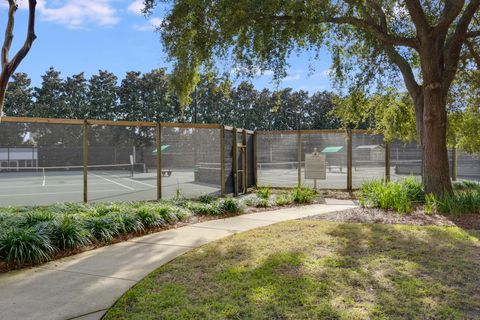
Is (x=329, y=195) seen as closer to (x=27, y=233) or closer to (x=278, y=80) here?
(x=278, y=80)

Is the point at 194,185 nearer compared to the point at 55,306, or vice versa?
the point at 55,306

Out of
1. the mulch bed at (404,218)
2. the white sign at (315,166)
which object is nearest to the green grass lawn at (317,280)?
the mulch bed at (404,218)

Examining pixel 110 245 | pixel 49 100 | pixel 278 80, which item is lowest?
pixel 110 245

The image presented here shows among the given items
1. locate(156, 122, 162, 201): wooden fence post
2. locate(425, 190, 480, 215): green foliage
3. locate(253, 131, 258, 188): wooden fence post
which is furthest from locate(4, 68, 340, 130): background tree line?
locate(425, 190, 480, 215): green foliage

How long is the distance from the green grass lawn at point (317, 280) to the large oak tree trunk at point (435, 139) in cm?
359

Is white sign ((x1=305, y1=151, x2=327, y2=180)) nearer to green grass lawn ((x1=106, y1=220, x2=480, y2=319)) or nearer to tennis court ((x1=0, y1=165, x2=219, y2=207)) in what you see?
tennis court ((x1=0, y1=165, x2=219, y2=207))

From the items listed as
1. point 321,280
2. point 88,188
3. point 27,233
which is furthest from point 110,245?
point 88,188

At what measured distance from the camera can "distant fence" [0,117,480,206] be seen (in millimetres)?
10047

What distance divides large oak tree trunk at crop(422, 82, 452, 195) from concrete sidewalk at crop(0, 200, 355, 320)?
5611 mm

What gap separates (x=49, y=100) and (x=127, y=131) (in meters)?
34.8

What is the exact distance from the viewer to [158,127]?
37.6ft

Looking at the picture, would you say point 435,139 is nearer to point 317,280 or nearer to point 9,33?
point 317,280

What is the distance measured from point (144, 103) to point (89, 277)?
136 ft

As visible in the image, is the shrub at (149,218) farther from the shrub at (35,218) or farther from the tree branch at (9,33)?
the tree branch at (9,33)
